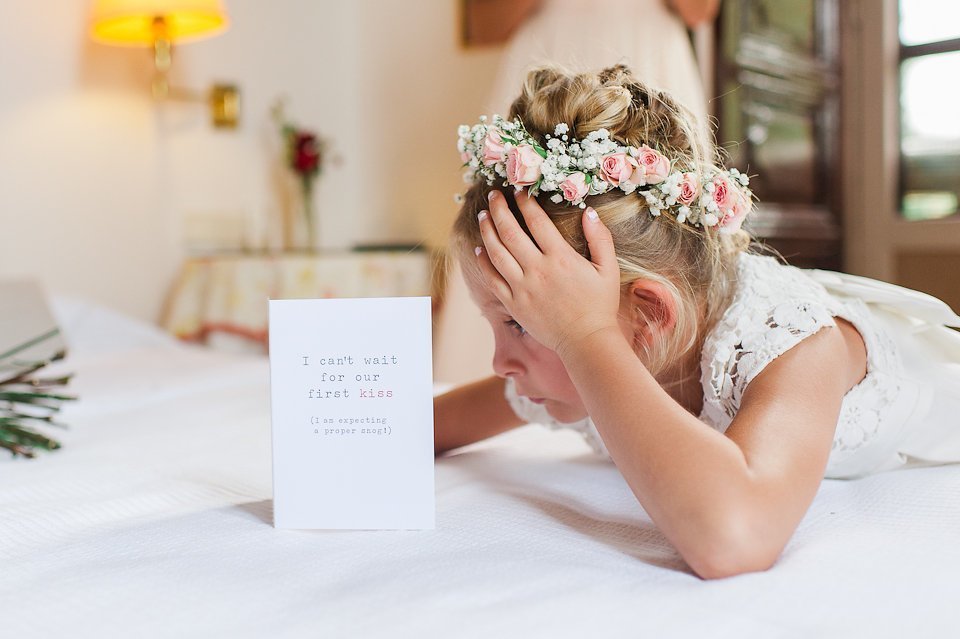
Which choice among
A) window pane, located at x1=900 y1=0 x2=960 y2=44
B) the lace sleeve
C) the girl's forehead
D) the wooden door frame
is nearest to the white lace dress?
the lace sleeve

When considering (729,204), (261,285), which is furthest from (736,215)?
(261,285)

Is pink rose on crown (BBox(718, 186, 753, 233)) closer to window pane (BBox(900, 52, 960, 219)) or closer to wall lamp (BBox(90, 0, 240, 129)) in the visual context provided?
wall lamp (BBox(90, 0, 240, 129))

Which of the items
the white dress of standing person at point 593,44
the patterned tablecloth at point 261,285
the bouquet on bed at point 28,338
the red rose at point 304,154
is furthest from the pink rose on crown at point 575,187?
the red rose at point 304,154

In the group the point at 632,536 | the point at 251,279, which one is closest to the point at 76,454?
the point at 632,536

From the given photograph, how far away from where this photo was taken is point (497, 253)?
31.7 inches

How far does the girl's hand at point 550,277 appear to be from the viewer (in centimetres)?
76

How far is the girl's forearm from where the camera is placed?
0.61m

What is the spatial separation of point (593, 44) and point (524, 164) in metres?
1.54

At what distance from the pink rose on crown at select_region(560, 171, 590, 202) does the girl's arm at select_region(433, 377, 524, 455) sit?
355mm

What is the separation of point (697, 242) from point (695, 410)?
209 mm

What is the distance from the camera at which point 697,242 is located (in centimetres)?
88

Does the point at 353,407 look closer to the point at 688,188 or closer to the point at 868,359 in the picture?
the point at 688,188

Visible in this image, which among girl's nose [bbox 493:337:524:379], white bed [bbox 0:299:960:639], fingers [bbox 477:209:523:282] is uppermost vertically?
fingers [bbox 477:209:523:282]

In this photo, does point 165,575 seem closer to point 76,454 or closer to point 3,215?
point 76,454
